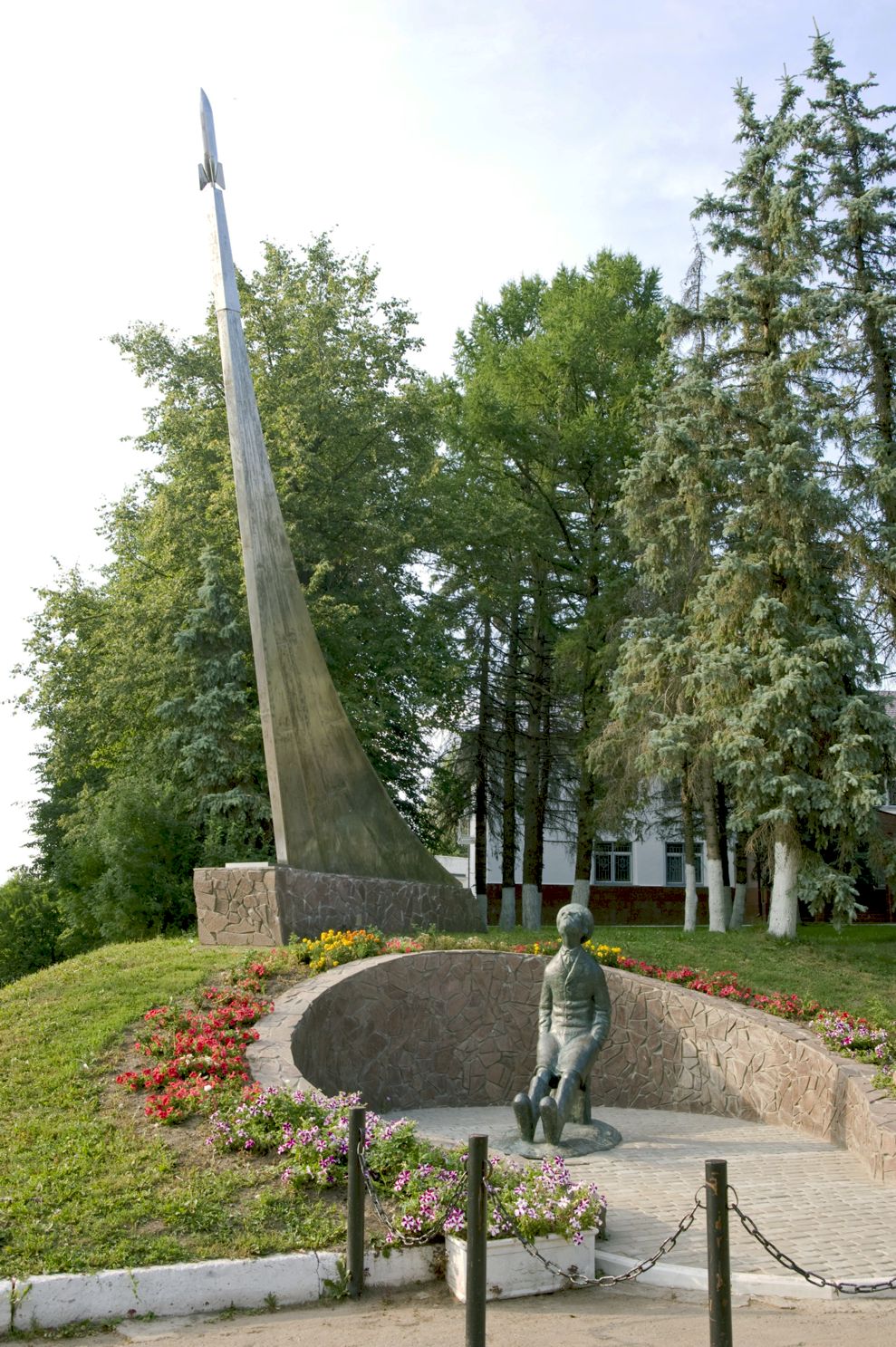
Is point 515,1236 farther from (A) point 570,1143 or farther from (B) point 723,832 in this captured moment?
(B) point 723,832

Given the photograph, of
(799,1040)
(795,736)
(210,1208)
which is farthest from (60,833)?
(210,1208)

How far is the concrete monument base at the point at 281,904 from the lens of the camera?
1180cm

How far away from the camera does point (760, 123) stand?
18.9 meters

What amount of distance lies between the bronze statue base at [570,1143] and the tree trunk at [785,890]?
8.33 m

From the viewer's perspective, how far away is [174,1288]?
513cm

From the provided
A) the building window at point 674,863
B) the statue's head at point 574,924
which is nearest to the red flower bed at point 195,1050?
the statue's head at point 574,924

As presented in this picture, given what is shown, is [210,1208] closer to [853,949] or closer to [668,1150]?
[668,1150]

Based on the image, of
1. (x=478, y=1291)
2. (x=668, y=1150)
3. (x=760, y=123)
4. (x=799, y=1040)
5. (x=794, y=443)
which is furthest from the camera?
(x=760, y=123)

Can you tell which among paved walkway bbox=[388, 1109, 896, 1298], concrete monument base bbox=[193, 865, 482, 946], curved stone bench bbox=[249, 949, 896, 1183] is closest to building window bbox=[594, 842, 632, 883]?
concrete monument base bbox=[193, 865, 482, 946]

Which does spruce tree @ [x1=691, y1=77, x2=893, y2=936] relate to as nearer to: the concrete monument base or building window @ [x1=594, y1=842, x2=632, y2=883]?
the concrete monument base

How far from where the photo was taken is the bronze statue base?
8.00 meters

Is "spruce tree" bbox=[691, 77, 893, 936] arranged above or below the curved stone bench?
above

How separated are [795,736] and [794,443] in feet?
14.3

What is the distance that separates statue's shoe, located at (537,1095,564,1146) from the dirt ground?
2364mm
